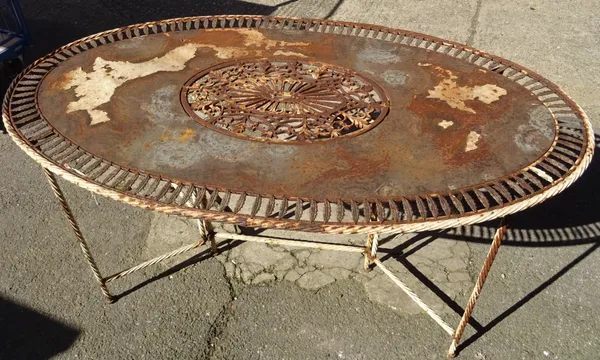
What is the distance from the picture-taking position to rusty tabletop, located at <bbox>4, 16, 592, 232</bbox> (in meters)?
1.54

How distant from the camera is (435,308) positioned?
244 cm

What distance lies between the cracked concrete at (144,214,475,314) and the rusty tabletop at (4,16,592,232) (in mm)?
632

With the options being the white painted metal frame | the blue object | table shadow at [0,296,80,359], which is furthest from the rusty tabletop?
the blue object

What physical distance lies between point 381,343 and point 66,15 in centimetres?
533

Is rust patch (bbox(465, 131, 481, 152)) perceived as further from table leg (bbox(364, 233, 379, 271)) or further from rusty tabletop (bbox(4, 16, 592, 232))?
table leg (bbox(364, 233, 379, 271))

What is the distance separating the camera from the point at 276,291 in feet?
8.25

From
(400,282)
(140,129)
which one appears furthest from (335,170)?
(400,282)

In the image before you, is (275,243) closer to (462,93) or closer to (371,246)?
(371,246)

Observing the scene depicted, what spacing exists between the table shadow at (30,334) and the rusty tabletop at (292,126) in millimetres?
840

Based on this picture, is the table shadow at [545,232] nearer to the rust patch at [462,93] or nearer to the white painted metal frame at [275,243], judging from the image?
the white painted metal frame at [275,243]

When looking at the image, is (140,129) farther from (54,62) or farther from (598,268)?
(598,268)

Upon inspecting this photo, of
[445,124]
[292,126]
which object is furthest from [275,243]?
[445,124]

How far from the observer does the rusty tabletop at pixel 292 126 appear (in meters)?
1.54

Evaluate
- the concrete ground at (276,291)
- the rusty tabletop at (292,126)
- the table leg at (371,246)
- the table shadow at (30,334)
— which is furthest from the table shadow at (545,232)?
the table shadow at (30,334)
